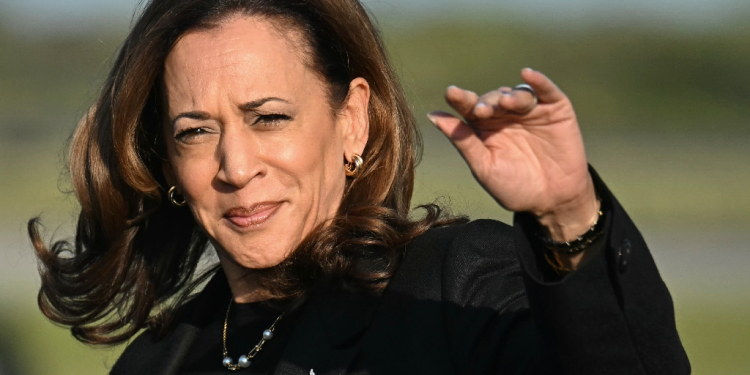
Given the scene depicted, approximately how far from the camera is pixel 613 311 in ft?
6.02

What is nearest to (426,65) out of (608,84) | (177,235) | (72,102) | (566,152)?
(608,84)

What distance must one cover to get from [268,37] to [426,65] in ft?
52.5

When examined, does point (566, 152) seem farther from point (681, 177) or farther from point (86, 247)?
point (681, 177)

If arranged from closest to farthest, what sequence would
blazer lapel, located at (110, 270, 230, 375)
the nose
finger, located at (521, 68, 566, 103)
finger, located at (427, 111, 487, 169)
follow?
finger, located at (521, 68, 566, 103)
finger, located at (427, 111, 487, 169)
the nose
blazer lapel, located at (110, 270, 230, 375)

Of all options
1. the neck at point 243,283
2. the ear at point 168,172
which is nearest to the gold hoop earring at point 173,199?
the ear at point 168,172

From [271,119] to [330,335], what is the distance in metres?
0.62

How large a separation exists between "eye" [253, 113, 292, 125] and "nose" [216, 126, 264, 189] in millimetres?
46

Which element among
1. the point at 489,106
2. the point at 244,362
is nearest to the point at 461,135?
the point at 489,106

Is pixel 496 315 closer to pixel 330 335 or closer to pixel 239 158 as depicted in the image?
pixel 330 335

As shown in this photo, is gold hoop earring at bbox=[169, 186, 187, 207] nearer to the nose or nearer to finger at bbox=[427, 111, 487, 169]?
the nose

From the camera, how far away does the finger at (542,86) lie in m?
1.71

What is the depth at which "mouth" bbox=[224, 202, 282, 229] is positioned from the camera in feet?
9.14

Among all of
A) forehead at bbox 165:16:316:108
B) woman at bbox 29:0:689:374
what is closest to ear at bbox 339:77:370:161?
woman at bbox 29:0:689:374

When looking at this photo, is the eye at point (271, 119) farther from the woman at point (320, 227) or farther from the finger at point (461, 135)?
the finger at point (461, 135)
